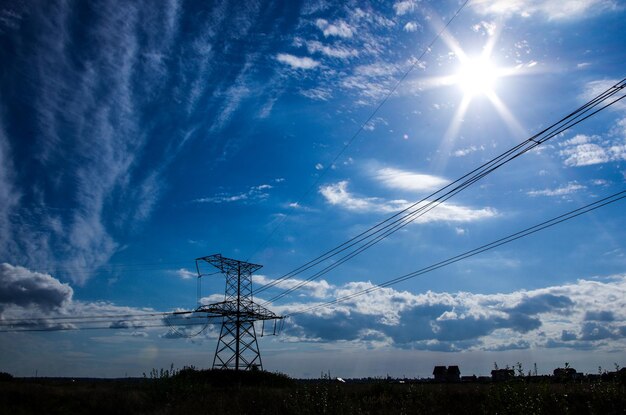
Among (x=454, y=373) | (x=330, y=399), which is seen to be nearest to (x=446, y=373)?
(x=454, y=373)

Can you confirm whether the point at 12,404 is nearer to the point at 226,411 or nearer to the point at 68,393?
the point at 68,393

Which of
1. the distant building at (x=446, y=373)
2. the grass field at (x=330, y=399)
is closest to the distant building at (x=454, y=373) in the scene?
the distant building at (x=446, y=373)

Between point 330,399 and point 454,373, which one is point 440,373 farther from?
point 330,399

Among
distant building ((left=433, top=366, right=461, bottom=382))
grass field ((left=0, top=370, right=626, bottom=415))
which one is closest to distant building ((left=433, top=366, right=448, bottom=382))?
distant building ((left=433, top=366, right=461, bottom=382))

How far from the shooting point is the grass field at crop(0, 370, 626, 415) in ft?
52.4

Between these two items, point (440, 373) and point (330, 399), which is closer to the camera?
point (330, 399)

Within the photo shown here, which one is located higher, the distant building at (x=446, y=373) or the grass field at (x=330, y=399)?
the grass field at (x=330, y=399)

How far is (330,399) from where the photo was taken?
21234 millimetres

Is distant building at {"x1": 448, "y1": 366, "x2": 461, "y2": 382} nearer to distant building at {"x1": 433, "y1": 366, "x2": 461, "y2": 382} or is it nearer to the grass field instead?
distant building at {"x1": 433, "y1": 366, "x2": 461, "y2": 382}

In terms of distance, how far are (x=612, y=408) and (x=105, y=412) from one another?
99.1 ft

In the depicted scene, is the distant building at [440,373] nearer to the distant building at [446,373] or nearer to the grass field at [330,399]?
the distant building at [446,373]

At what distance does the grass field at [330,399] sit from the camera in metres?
16.0

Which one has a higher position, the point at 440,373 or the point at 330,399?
the point at 330,399

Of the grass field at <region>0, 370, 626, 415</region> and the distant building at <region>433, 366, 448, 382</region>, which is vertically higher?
the grass field at <region>0, 370, 626, 415</region>
